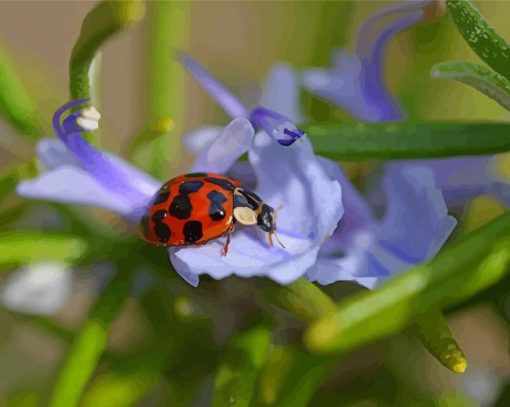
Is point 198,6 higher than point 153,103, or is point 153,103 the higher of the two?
point 153,103

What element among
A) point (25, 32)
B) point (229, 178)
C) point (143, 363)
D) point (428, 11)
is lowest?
point (25, 32)

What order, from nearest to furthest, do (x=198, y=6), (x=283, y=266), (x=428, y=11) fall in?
1. (x=283, y=266)
2. (x=428, y=11)
3. (x=198, y=6)

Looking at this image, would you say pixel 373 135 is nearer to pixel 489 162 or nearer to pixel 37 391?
pixel 489 162

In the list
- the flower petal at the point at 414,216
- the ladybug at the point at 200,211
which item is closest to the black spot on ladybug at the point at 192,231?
the ladybug at the point at 200,211

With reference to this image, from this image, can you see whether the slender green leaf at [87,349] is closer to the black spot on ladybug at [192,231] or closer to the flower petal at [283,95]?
the black spot on ladybug at [192,231]

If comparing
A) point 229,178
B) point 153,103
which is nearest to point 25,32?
point 153,103

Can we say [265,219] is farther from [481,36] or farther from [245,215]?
[481,36]

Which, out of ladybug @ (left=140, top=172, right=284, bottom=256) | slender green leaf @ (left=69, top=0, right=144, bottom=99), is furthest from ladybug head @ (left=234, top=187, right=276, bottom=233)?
slender green leaf @ (left=69, top=0, right=144, bottom=99)

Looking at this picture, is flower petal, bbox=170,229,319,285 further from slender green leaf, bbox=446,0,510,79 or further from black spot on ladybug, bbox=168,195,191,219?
slender green leaf, bbox=446,0,510,79
